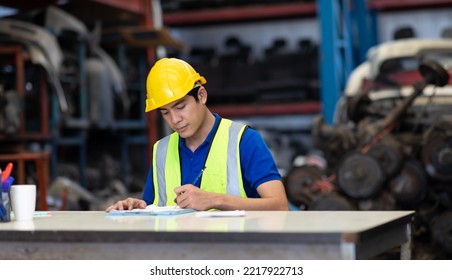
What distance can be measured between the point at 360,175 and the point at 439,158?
0.57 meters

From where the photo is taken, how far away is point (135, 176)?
1102 cm

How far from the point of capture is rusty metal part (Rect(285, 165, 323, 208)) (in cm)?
719

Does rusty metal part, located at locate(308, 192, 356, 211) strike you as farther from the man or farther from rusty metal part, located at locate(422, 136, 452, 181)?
the man

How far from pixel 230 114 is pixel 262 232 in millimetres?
10226

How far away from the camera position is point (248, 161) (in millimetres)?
3531

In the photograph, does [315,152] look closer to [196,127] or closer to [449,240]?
[449,240]

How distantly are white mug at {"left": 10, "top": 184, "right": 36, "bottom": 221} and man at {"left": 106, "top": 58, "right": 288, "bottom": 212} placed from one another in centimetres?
37

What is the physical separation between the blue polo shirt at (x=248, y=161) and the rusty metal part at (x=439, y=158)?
2.85m

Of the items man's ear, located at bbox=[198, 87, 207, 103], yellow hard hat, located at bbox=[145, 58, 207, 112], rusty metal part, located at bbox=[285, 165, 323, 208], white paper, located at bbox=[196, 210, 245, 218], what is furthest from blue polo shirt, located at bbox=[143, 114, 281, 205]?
rusty metal part, located at bbox=[285, 165, 323, 208]

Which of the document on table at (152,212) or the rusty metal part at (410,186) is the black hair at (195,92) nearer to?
the document on table at (152,212)

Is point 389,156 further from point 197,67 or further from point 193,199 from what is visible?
point 197,67

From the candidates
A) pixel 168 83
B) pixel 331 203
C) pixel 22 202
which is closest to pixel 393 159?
pixel 331 203

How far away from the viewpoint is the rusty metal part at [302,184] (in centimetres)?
719

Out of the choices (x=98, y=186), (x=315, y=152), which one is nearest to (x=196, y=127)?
(x=98, y=186)
